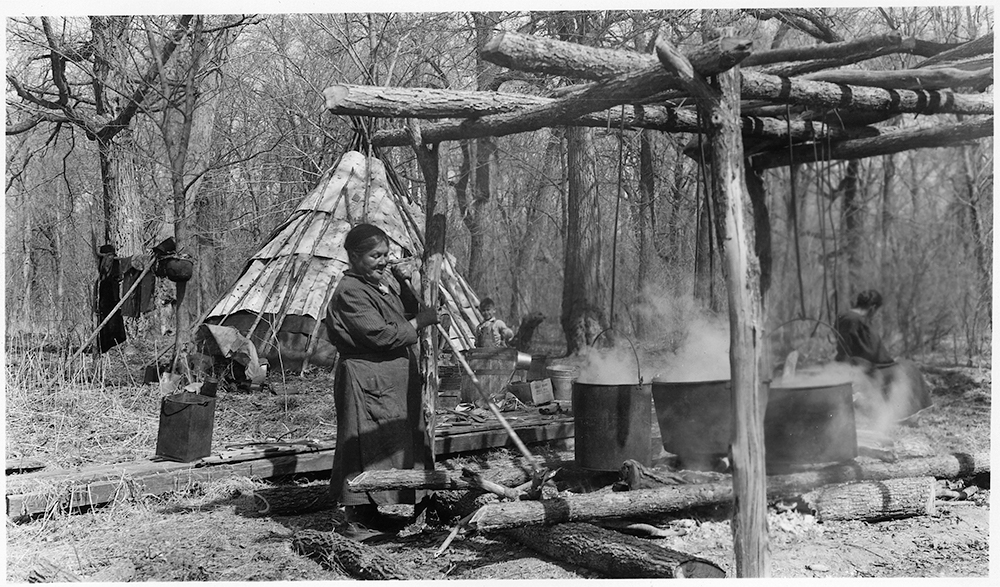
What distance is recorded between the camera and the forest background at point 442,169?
35.0 feet

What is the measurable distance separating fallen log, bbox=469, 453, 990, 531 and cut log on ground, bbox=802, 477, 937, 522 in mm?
62

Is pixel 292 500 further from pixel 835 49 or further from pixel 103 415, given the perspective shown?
pixel 835 49

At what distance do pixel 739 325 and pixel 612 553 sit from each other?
1252 millimetres

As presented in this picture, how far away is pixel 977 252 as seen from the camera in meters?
11.9

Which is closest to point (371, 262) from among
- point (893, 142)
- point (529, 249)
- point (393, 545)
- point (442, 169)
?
point (393, 545)

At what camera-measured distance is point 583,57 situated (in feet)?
13.3

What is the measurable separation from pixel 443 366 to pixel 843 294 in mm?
5525

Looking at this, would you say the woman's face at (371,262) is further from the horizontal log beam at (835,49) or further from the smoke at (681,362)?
the horizontal log beam at (835,49)

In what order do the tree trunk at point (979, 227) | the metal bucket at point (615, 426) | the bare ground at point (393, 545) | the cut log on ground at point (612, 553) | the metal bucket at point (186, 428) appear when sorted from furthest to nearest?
the tree trunk at point (979, 227) → the metal bucket at point (186, 428) → the metal bucket at point (615, 426) → the bare ground at point (393, 545) → the cut log on ground at point (612, 553)

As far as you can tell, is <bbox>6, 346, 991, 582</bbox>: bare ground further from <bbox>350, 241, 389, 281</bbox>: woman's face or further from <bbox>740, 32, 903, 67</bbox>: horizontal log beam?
<bbox>740, 32, 903, 67</bbox>: horizontal log beam

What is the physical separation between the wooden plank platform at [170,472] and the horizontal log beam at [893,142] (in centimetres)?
325

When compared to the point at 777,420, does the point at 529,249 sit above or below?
above

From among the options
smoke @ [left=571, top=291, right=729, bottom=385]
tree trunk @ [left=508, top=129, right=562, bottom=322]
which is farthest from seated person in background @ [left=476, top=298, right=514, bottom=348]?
tree trunk @ [left=508, top=129, right=562, bottom=322]

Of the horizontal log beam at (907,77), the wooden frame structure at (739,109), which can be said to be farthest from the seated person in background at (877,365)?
the horizontal log beam at (907,77)
